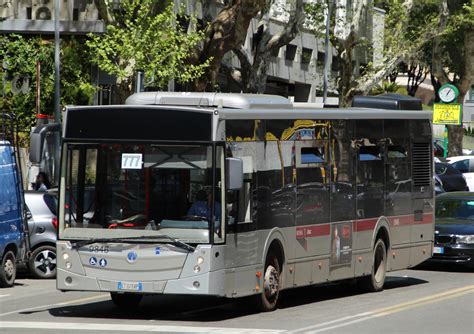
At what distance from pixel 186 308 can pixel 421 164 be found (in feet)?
20.6

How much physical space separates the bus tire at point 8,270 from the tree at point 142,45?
1068 cm

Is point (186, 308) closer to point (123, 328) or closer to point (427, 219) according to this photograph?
point (123, 328)

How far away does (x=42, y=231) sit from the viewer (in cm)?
2144

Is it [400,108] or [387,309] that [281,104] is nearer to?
[387,309]

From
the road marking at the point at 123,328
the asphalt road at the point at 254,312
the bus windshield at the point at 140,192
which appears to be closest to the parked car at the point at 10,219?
the asphalt road at the point at 254,312

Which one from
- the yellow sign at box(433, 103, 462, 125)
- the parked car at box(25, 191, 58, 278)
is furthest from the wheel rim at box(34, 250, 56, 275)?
the yellow sign at box(433, 103, 462, 125)

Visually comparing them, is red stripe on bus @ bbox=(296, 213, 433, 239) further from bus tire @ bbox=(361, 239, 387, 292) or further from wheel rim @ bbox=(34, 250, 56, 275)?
wheel rim @ bbox=(34, 250, 56, 275)

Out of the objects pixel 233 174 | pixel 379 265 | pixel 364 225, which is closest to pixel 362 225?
pixel 364 225

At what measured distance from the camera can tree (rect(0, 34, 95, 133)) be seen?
1446 inches

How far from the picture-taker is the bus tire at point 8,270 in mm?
19531

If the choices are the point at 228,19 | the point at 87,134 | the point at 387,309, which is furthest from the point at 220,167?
the point at 228,19

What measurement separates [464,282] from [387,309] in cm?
496

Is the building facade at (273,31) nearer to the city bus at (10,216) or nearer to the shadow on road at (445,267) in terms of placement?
the shadow on road at (445,267)

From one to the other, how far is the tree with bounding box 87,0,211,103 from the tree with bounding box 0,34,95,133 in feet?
17.7
